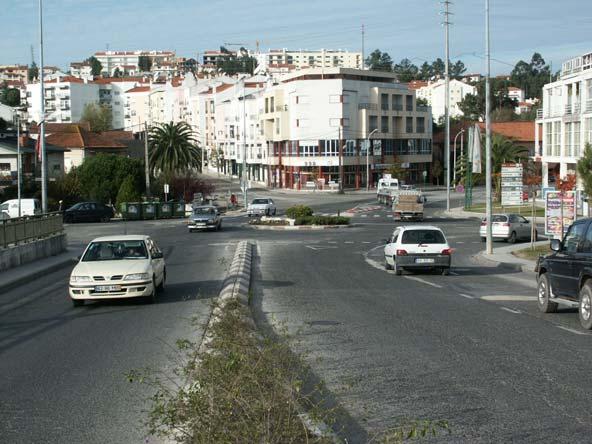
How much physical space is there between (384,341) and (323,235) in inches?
1472

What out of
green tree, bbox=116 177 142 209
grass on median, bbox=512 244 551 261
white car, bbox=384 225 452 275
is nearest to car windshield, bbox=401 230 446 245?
white car, bbox=384 225 452 275

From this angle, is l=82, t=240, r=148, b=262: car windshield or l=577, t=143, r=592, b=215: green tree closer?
l=82, t=240, r=148, b=262: car windshield

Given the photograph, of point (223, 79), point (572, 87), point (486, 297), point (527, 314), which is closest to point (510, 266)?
point (486, 297)

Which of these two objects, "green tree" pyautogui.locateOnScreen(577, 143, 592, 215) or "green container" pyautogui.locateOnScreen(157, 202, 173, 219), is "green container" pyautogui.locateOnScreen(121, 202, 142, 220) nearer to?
"green container" pyautogui.locateOnScreen(157, 202, 173, 219)

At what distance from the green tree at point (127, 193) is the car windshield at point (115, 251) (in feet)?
183

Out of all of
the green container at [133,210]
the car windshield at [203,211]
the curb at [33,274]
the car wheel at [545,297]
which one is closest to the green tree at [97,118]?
the green container at [133,210]

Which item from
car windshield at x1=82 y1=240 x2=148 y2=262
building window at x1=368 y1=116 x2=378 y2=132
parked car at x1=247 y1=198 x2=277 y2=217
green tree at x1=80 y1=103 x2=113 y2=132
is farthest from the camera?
green tree at x1=80 y1=103 x2=113 y2=132

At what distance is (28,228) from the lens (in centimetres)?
3256

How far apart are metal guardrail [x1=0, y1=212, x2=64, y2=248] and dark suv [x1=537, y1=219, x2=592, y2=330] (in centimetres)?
1838

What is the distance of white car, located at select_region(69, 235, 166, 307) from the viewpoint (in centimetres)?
1895

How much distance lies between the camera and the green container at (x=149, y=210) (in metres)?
71.6

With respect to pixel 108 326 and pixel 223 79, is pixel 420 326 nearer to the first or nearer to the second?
pixel 108 326

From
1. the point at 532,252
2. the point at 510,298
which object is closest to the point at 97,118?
the point at 532,252

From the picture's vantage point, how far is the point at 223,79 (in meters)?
180
